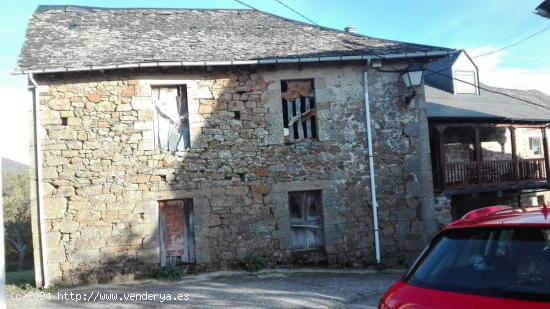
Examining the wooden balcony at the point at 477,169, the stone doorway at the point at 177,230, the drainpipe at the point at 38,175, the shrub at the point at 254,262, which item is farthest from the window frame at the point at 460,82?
the drainpipe at the point at 38,175

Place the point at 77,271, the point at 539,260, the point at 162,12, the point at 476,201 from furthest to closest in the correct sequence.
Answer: the point at 476,201, the point at 162,12, the point at 77,271, the point at 539,260

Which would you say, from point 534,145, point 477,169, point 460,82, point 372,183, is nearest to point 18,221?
point 372,183

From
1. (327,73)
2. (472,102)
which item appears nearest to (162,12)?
(327,73)

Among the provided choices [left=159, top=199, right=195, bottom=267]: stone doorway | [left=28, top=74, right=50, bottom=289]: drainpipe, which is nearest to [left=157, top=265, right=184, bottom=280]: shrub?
[left=159, top=199, right=195, bottom=267]: stone doorway

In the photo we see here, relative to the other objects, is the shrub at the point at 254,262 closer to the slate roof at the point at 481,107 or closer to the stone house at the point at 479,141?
the stone house at the point at 479,141

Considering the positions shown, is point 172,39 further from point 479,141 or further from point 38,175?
point 479,141

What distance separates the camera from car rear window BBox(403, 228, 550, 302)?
2.44m

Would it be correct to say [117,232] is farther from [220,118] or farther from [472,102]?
[472,102]

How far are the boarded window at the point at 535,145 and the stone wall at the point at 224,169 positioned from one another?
10.6m

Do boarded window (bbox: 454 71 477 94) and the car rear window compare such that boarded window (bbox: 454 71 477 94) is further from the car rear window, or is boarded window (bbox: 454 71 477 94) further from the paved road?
the car rear window

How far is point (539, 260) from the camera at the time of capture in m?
2.52

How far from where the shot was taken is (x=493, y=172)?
A: 14531mm

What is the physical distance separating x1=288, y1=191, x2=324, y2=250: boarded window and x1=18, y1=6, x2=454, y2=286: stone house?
2 centimetres

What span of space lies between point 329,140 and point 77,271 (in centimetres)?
577
